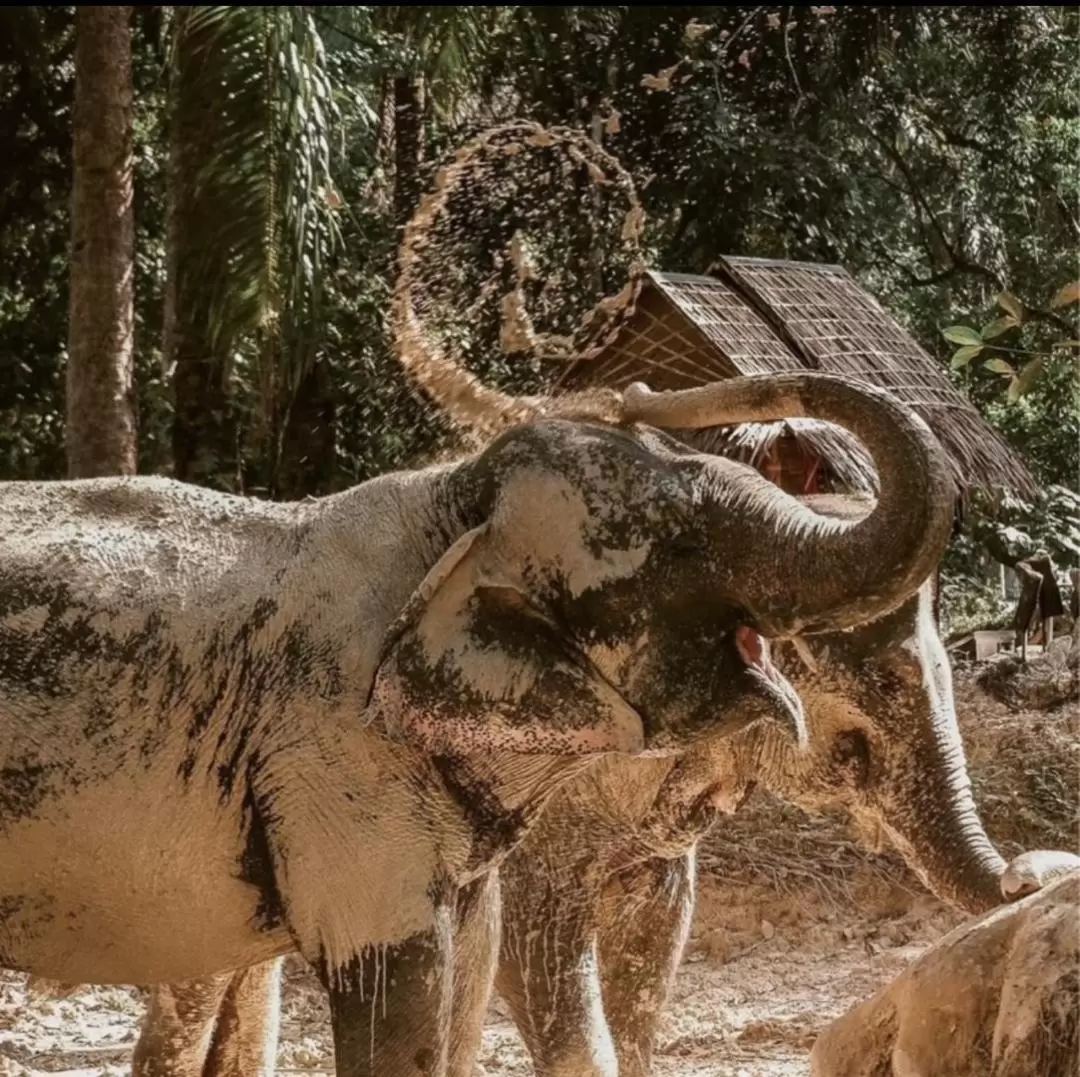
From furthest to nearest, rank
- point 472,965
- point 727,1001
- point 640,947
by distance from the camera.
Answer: point 727,1001 < point 640,947 < point 472,965

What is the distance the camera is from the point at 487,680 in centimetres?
339

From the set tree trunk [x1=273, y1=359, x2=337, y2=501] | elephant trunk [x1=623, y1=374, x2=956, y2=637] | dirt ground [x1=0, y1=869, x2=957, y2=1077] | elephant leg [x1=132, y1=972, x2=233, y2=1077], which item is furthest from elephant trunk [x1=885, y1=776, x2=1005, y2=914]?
tree trunk [x1=273, y1=359, x2=337, y2=501]

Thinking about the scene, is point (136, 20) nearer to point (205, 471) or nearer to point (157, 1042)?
point (205, 471)

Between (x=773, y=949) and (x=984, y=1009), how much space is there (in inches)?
168

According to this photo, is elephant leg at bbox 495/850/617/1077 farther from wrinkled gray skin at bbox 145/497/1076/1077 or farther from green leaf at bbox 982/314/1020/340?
green leaf at bbox 982/314/1020/340

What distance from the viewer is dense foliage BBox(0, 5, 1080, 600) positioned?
781 cm

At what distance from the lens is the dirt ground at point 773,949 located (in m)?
6.82

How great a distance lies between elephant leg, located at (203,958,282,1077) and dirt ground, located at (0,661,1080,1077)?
2.18 m

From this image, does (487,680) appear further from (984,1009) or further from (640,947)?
(640,947)

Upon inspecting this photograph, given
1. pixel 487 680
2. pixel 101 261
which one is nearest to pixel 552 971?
pixel 487 680

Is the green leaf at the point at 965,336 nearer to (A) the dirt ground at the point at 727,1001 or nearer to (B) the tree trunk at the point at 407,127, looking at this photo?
(A) the dirt ground at the point at 727,1001

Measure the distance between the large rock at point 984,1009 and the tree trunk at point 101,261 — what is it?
397cm

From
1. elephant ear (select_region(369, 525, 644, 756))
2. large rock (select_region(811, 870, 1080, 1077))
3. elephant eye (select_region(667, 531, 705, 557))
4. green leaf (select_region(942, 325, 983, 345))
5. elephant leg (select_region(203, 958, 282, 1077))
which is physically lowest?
elephant leg (select_region(203, 958, 282, 1077))

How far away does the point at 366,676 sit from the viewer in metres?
3.44
